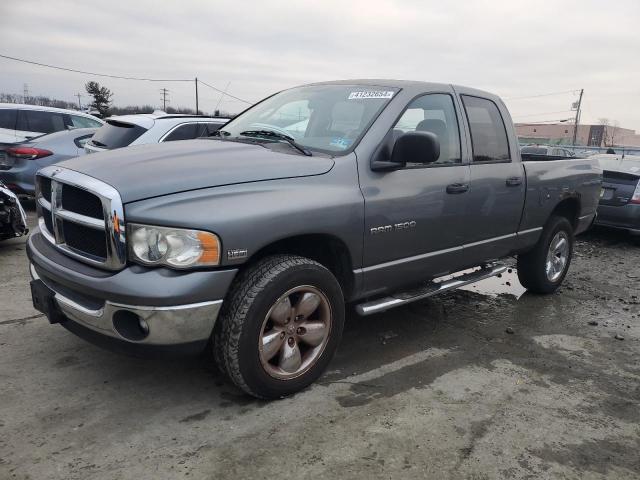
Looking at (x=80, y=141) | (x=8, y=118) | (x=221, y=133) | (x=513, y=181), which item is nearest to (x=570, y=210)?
(x=513, y=181)

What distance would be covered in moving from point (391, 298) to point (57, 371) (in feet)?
7.34

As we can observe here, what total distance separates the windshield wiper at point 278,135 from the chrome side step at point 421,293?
Result: 1.08 metres

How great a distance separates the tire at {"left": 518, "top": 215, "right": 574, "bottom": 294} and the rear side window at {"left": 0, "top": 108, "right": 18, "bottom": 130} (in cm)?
845

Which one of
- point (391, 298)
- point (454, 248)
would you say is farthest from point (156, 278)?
point (454, 248)

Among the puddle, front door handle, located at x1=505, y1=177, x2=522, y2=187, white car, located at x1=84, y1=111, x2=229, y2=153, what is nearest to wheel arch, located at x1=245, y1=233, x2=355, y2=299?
front door handle, located at x1=505, y1=177, x2=522, y2=187

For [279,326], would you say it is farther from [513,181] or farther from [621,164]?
[621,164]

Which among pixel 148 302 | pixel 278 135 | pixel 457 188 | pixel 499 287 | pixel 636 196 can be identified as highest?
pixel 278 135

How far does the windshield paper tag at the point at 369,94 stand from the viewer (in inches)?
147

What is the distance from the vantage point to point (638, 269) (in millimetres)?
7145

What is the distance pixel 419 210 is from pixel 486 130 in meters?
1.33

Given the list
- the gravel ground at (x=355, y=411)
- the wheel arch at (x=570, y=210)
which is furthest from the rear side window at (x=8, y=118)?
the wheel arch at (x=570, y=210)

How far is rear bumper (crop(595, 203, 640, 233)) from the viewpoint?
26.9 feet

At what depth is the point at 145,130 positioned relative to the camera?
20.4 feet

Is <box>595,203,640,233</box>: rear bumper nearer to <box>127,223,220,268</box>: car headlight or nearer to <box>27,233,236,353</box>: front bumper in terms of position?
<box>27,233,236,353</box>: front bumper
